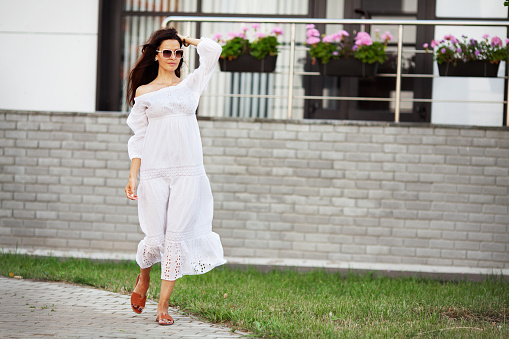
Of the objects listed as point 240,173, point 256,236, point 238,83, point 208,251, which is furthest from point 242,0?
point 208,251

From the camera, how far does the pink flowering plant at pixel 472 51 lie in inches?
278

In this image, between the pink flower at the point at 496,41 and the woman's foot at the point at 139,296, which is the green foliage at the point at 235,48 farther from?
the woman's foot at the point at 139,296

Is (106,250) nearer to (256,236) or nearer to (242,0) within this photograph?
(256,236)

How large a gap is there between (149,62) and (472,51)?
13.5 feet

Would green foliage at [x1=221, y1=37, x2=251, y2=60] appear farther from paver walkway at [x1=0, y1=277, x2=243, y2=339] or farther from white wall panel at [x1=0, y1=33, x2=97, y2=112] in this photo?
paver walkway at [x1=0, y1=277, x2=243, y2=339]

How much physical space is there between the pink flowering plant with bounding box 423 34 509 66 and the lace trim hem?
13.1 ft

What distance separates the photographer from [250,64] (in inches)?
292

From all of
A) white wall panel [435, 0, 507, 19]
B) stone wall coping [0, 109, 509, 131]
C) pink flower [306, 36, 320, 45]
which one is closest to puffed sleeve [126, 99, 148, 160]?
stone wall coping [0, 109, 509, 131]

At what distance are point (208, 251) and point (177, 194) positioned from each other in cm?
45

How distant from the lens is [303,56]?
816 centimetres

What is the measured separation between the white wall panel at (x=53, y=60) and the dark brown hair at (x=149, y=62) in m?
3.52

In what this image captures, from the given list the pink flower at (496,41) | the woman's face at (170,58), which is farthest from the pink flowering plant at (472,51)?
the woman's face at (170,58)

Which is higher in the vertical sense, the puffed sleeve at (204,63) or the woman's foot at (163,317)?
the puffed sleeve at (204,63)

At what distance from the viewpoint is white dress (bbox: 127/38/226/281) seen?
4250mm
